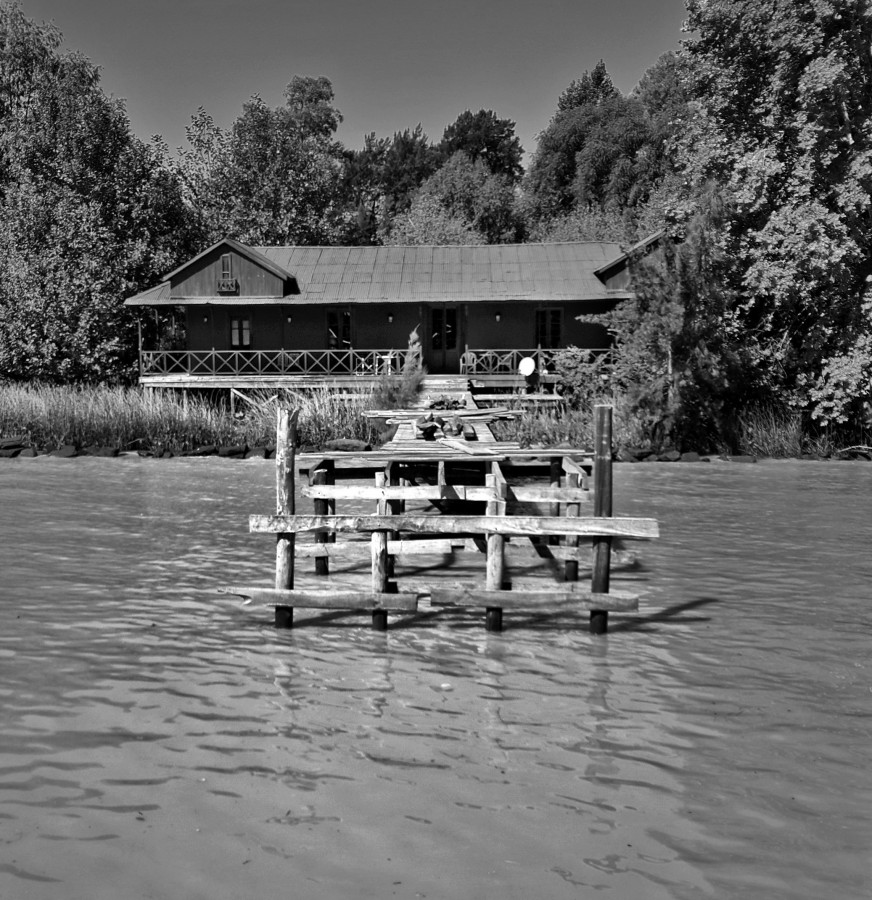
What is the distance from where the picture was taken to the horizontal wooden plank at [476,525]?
31.4 ft

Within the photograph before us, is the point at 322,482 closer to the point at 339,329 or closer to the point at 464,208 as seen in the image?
the point at 339,329

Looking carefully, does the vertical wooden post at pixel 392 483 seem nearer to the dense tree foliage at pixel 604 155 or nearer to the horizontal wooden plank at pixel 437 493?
the horizontal wooden plank at pixel 437 493

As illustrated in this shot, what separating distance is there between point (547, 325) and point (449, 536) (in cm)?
2385

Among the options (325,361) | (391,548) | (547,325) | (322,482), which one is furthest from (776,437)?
(391,548)

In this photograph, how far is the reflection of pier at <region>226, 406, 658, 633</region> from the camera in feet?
31.7

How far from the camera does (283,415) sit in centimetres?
994

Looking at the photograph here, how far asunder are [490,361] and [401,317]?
4626mm

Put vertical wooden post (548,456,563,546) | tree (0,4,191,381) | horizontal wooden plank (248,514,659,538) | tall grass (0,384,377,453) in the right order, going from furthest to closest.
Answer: tree (0,4,191,381) < tall grass (0,384,377,453) < vertical wooden post (548,456,563,546) < horizontal wooden plank (248,514,659,538)

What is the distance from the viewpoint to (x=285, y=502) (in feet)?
33.2

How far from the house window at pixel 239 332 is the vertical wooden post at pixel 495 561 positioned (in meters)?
28.2

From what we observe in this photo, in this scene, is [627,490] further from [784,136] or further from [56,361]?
[56,361]

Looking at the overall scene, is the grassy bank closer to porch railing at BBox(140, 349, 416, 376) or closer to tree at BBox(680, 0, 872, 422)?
tree at BBox(680, 0, 872, 422)

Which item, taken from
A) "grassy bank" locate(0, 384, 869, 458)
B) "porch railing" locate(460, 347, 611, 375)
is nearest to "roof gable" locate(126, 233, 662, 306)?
"porch railing" locate(460, 347, 611, 375)

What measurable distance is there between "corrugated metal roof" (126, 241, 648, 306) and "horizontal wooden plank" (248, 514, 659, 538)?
82.8 feet
